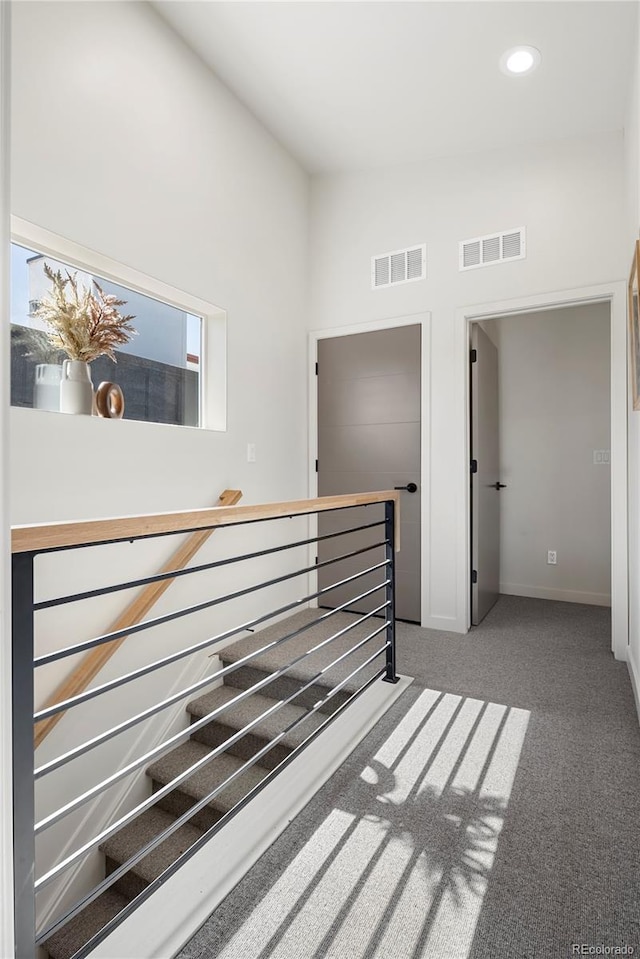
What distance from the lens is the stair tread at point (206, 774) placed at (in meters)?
2.27

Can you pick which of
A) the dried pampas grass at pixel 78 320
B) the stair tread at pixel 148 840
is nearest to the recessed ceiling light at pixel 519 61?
the dried pampas grass at pixel 78 320

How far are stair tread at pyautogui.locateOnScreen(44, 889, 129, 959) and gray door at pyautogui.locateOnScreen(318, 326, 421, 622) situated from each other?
6.77 ft

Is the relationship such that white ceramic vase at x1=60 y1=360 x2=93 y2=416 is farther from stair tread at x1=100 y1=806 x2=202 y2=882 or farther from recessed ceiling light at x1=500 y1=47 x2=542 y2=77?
recessed ceiling light at x1=500 y1=47 x2=542 y2=77

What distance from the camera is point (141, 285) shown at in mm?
2525

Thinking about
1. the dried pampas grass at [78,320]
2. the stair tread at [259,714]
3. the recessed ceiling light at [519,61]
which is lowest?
the stair tread at [259,714]

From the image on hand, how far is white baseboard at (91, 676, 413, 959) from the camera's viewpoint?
1058 millimetres

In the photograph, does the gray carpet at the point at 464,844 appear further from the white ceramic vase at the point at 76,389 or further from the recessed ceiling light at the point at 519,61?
the recessed ceiling light at the point at 519,61

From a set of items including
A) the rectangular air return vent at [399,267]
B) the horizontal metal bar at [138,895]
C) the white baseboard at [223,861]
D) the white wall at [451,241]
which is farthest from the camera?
the rectangular air return vent at [399,267]

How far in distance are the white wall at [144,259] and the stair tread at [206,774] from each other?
0.14 meters

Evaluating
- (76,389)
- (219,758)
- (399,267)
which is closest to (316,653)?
(219,758)

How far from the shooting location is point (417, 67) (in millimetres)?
2666

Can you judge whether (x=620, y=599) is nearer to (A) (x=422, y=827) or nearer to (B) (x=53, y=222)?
(A) (x=422, y=827)

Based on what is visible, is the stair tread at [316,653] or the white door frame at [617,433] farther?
the white door frame at [617,433]

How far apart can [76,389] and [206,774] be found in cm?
179
